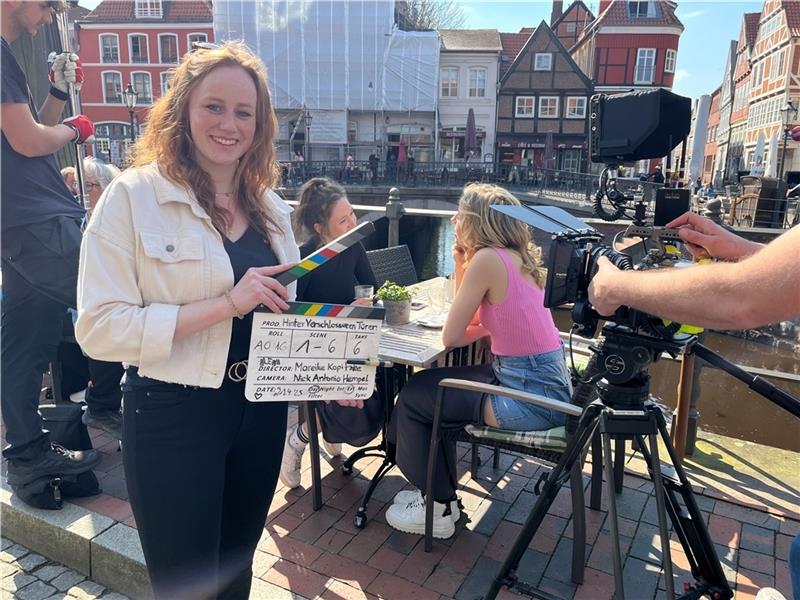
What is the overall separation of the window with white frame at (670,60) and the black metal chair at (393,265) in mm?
34870

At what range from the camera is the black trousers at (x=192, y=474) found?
5.09 feet

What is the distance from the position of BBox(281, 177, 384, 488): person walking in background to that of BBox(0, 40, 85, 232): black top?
3.82ft

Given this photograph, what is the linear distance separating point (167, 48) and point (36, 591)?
3693cm

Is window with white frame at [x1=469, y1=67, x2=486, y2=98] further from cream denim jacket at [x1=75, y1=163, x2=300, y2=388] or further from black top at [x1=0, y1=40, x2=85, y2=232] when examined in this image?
cream denim jacket at [x1=75, y1=163, x2=300, y2=388]

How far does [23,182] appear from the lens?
2438 mm

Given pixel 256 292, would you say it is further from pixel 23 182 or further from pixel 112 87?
pixel 112 87

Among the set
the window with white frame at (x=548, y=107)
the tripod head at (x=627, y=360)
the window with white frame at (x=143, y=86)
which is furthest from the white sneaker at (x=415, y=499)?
the window with white frame at (x=143, y=86)

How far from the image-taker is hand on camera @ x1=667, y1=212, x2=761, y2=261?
1966mm

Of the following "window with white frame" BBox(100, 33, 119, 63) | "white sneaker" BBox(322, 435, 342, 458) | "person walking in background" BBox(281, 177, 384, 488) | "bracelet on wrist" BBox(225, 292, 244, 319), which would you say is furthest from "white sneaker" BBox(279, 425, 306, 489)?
"window with white frame" BBox(100, 33, 119, 63)

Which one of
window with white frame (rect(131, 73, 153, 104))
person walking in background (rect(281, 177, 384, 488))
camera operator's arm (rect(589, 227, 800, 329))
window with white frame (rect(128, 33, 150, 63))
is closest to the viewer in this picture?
camera operator's arm (rect(589, 227, 800, 329))

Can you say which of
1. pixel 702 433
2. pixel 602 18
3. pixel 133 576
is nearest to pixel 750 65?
pixel 602 18

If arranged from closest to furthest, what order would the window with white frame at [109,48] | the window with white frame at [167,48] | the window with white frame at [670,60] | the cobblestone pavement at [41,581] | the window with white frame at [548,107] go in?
the cobblestone pavement at [41,581] → the window with white frame at [548,107] → the window with white frame at [670,60] → the window with white frame at [167,48] → the window with white frame at [109,48]

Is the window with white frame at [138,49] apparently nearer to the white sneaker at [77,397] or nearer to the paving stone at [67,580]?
the white sneaker at [77,397]

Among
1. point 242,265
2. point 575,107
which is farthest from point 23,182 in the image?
point 575,107
